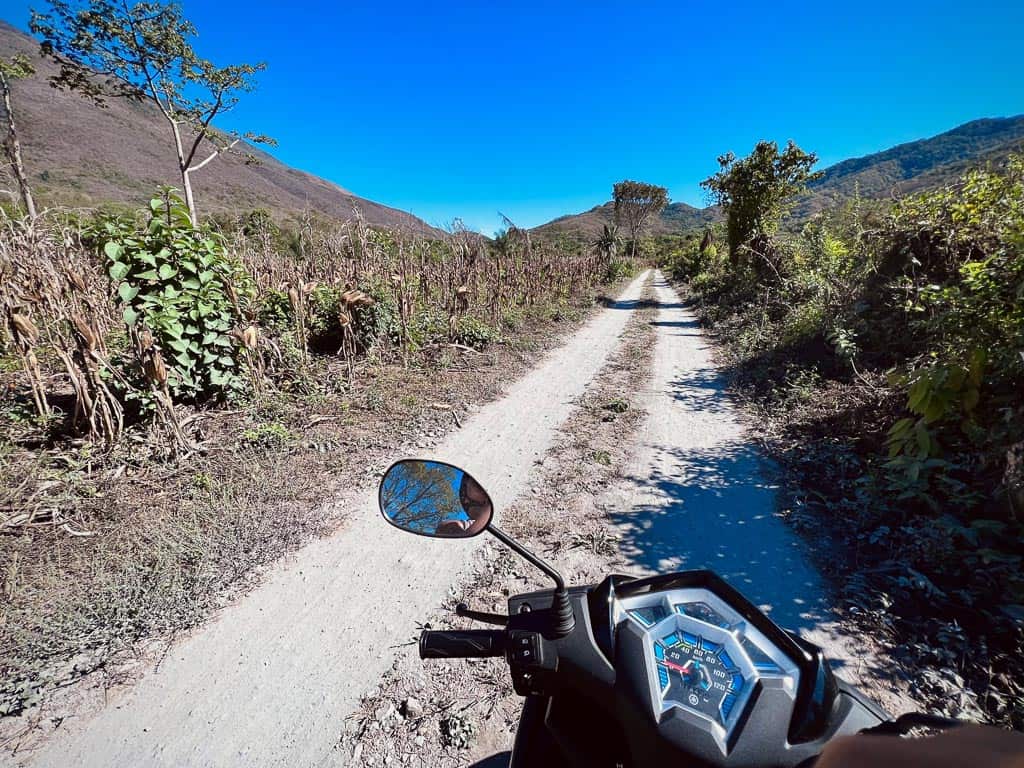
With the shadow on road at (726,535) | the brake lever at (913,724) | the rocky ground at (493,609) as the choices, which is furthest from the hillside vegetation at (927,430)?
the brake lever at (913,724)

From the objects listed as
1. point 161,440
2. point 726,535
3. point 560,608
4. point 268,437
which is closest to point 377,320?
point 268,437

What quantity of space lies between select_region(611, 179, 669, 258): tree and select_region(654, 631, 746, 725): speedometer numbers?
125ft

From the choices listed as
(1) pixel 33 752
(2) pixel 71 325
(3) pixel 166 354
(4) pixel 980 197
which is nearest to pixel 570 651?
(1) pixel 33 752

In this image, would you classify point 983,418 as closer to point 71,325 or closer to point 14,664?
point 14,664

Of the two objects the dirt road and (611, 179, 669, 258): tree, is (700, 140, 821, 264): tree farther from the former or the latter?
(611, 179, 669, 258): tree

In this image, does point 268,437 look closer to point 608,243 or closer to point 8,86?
point 8,86

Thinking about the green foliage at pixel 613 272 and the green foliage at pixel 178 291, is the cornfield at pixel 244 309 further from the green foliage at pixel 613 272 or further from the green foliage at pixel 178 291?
the green foliage at pixel 613 272

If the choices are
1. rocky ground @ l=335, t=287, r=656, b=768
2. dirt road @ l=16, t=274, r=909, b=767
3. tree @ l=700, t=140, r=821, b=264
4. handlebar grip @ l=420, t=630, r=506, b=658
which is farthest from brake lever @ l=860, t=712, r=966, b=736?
tree @ l=700, t=140, r=821, b=264

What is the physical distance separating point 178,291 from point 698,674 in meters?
5.41

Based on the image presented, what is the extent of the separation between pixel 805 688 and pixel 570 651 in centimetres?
49

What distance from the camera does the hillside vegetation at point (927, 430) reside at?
7.30 ft

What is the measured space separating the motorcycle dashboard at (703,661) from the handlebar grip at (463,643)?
0.33 m

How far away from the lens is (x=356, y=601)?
2.65 metres

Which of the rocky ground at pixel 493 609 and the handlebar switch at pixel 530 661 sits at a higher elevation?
the handlebar switch at pixel 530 661
